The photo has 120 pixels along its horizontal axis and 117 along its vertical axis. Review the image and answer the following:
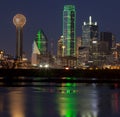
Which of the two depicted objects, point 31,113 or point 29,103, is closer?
point 31,113

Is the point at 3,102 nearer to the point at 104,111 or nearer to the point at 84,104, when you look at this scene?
the point at 84,104

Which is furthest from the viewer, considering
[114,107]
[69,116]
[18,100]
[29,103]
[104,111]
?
[18,100]

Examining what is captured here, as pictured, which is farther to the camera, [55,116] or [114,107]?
[114,107]

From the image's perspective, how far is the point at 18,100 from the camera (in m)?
41.2

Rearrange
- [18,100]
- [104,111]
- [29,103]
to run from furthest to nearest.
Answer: [18,100] < [29,103] < [104,111]

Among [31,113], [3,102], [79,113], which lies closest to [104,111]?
[79,113]

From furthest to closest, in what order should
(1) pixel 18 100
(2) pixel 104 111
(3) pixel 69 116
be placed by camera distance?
(1) pixel 18 100 < (2) pixel 104 111 < (3) pixel 69 116

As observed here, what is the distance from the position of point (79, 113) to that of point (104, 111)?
6.75ft

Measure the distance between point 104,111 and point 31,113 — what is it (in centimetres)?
469

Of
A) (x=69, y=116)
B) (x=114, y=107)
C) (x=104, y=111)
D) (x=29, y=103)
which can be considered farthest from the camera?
(x=29, y=103)

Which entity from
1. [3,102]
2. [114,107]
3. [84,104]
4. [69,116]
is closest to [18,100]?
[3,102]

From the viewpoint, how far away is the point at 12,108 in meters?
34.7

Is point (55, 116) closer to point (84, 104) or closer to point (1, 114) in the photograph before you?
point (1, 114)

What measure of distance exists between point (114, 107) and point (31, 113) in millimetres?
6635
